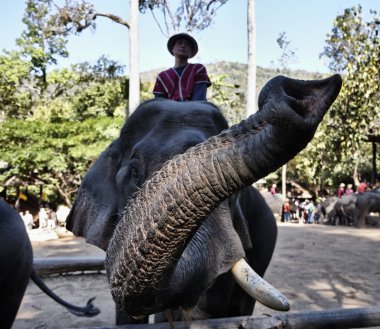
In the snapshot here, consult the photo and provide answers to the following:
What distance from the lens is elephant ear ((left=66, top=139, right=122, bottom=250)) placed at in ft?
7.58

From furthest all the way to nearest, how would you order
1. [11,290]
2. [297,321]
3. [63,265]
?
[63,265] → [11,290] → [297,321]

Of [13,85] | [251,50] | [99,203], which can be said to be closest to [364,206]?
[251,50]

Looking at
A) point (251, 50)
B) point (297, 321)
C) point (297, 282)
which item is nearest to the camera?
point (297, 321)

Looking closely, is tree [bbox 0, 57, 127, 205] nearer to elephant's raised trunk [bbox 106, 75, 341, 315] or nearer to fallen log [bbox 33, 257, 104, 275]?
fallen log [bbox 33, 257, 104, 275]

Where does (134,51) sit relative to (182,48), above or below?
above

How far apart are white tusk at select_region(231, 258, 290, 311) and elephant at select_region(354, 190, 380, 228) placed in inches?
547

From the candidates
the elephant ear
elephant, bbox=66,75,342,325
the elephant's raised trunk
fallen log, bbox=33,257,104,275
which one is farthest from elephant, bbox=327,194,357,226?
the elephant's raised trunk

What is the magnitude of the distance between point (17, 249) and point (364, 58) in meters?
15.1

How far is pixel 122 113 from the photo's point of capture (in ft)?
60.2

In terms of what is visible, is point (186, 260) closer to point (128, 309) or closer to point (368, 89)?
point (128, 309)

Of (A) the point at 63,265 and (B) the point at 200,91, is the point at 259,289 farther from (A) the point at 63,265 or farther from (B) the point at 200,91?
(A) the point at 63,265

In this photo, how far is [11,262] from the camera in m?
3.10

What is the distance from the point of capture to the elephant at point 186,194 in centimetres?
104

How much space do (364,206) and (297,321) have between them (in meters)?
13.4
